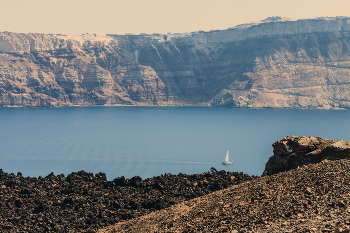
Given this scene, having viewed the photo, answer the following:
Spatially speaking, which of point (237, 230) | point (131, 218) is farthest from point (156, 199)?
point (237, 230)

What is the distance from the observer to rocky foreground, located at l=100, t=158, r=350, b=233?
524 inches

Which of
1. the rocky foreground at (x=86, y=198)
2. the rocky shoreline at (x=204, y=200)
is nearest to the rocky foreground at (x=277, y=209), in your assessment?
the rocky shoreline at (x=204, y=200)

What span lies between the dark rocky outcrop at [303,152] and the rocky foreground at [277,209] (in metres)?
2.26

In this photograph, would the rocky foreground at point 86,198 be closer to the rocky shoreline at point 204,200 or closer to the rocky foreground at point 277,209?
the rocky shoreline at point 204,200

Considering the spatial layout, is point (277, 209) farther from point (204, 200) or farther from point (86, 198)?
point (86, 198)

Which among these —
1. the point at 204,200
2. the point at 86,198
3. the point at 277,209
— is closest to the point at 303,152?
the point at 204,200

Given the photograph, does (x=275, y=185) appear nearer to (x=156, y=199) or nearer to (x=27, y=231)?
(x=156, y=199)

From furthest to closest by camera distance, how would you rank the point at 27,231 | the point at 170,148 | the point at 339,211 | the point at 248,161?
1. the point at 170,148
2. the point at 248,161
3. the point at 27,231
4. the point at 339,211

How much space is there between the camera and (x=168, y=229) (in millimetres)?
17516

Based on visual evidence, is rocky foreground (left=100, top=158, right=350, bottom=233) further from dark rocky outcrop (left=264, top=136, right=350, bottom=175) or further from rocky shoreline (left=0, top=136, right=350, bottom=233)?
dark rocky outcrop (left=264, top=136, right=350, bottom=175)

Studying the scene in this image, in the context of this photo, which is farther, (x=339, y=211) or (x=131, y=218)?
(x=131, y=218)

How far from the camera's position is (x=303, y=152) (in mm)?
24750

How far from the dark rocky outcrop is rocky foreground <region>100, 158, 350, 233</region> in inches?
89.2

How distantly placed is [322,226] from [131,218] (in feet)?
45.9
